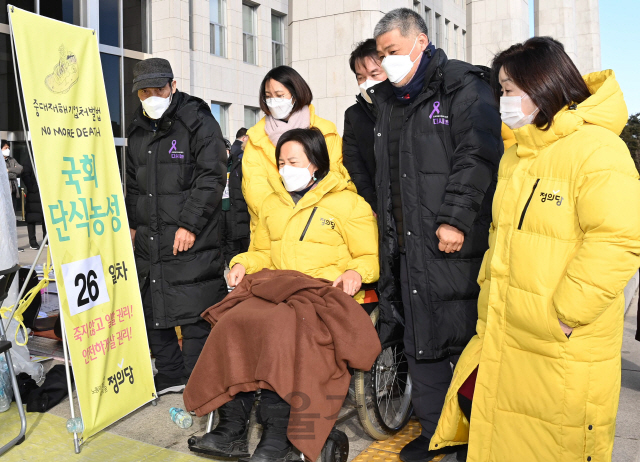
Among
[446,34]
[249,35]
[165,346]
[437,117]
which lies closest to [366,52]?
[437,117]

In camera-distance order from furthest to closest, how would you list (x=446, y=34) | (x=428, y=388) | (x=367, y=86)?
(x=446, y=34), (x=367, y=86), (x=428, y=388)

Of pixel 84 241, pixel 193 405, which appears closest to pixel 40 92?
pixel 84 241

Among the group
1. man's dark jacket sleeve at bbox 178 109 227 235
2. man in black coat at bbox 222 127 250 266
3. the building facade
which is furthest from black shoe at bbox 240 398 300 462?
the building facade

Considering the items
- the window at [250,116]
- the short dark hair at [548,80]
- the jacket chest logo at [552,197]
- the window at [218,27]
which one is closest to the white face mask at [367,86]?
the short dark hair at [548,80]

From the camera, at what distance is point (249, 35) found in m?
20.5

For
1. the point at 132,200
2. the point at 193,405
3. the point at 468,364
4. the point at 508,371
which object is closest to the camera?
the point at 508,371

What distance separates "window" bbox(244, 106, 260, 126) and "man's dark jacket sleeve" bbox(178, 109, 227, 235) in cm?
1626

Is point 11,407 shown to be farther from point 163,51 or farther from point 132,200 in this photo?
point 163,51

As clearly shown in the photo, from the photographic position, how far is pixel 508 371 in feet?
8.63

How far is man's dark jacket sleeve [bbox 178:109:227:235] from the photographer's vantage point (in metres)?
4.13

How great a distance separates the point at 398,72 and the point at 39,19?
191 cm

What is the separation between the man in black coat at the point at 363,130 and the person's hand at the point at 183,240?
1.11 meters

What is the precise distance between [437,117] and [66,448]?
105 inches

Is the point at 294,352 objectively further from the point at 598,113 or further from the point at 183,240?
the point at 598,113
